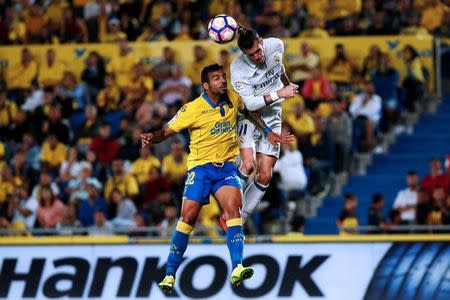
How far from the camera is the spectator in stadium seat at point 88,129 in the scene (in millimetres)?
24391

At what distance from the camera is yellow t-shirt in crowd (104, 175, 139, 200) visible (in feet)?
74.7

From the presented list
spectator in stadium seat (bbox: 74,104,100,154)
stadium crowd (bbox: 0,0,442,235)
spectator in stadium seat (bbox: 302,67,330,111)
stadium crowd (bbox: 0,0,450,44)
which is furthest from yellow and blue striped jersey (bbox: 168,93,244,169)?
stadium crowd (bbox: 0,0,450,44)

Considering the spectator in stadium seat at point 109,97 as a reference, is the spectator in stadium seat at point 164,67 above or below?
above

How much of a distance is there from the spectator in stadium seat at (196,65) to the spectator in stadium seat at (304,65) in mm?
1391

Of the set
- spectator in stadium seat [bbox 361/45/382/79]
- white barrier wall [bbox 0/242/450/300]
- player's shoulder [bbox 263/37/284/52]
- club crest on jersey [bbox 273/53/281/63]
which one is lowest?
white barrier wall [bbox 0/242/450/300]

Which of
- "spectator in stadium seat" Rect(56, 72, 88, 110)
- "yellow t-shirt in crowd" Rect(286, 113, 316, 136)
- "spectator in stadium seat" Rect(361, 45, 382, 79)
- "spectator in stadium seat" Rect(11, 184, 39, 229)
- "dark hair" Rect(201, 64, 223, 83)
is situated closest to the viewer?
"dark hair" Rect(201, 64, 223, 83)

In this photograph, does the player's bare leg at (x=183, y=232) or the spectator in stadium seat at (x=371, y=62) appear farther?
the spectator in stadium seat at (x=371, y=62)

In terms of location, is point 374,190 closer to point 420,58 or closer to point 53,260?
point 420,58

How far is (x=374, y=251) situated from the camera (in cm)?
1930

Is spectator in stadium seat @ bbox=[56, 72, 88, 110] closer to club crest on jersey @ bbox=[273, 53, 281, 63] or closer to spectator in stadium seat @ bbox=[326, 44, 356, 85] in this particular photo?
spectator in stadium seat @ bbox=[326, 44, 356, 85]

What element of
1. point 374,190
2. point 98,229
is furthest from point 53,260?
point 374,190

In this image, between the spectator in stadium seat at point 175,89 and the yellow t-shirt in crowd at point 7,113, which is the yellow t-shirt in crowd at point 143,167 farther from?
the yellow t-shirt in crowd at point 7,113

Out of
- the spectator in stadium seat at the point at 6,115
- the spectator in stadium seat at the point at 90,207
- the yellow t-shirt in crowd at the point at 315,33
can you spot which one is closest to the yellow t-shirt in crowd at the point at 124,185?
the spectator in stadium seat at the point at 90,207

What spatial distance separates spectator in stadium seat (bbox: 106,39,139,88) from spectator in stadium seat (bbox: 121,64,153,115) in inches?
9.6
